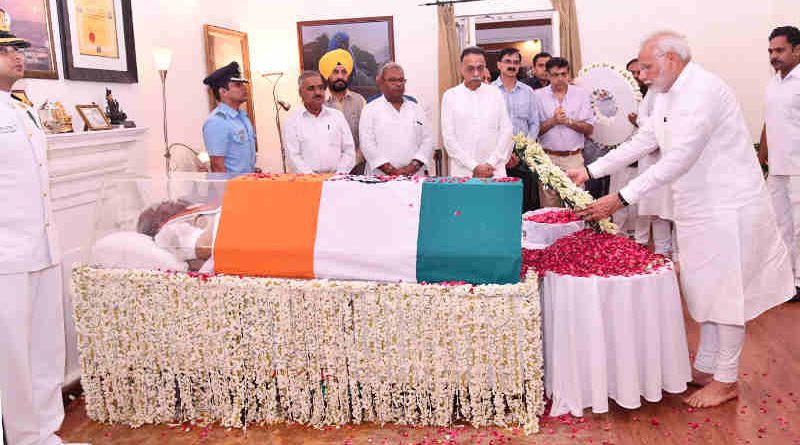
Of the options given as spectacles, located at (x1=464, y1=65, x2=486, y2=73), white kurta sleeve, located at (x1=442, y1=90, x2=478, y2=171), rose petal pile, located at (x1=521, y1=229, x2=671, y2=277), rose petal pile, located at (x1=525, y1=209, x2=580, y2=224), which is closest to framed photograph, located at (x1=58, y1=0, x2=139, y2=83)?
white kurta sleeve, located at (x1=442, y1=90, x2=478, y2=171)

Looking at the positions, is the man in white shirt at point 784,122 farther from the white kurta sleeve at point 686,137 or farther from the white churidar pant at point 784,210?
the white kurta sleeve at point 686,137

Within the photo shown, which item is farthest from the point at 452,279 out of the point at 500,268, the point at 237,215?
the point at 237,215

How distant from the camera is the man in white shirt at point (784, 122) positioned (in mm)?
4797

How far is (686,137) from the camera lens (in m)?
3.20

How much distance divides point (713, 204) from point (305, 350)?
2.06m

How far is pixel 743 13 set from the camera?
7723 millimetres

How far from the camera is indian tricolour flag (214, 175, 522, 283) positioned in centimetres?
305

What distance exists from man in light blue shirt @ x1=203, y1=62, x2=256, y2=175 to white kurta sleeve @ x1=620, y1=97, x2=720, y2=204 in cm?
278

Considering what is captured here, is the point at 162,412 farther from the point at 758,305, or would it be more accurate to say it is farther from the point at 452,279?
the point at 758,305

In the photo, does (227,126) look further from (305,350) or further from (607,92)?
(607,92)

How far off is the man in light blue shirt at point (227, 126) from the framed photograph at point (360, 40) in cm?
346

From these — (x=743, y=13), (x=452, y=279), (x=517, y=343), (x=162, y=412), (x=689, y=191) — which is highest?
(x=743, y=13)

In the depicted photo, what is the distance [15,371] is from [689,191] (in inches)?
124

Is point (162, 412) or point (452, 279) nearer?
point (452, 279)
